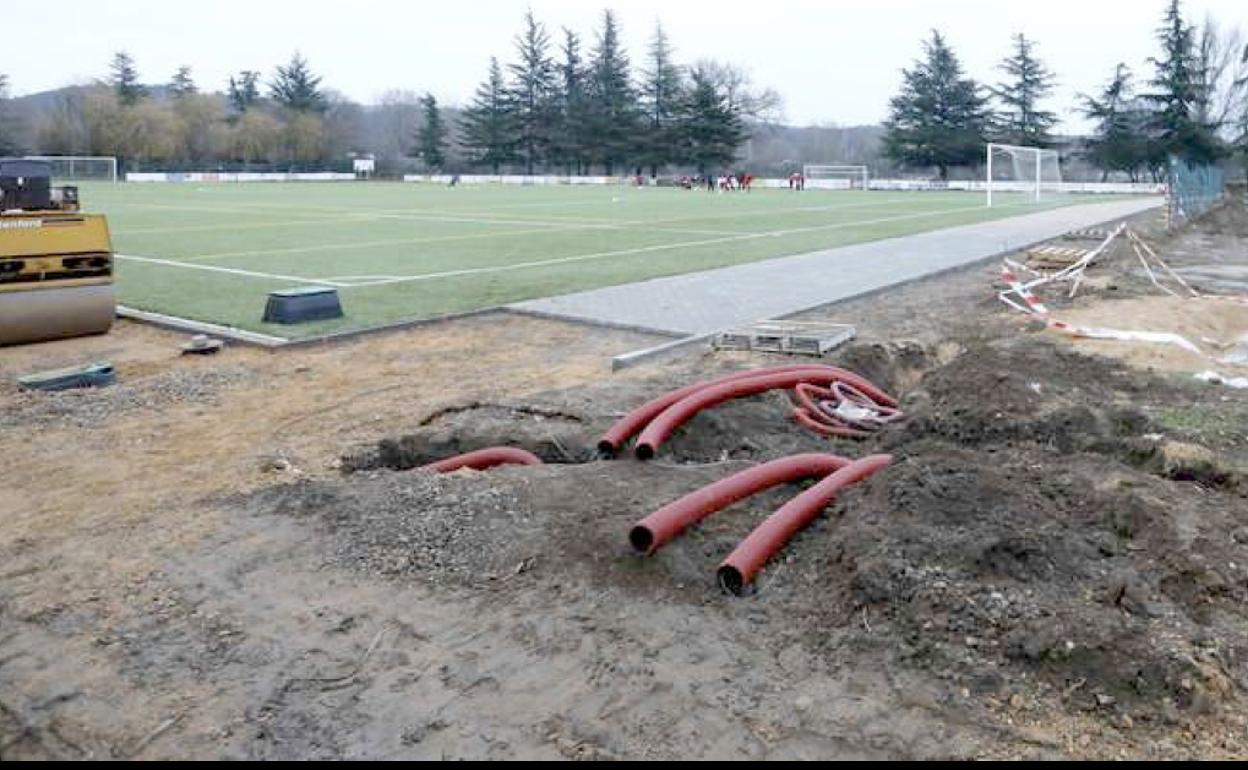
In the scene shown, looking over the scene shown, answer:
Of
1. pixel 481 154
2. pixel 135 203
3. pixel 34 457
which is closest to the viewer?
pixel 34 457

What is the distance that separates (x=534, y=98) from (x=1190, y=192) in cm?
5978

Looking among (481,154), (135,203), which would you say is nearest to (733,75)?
(481,154)

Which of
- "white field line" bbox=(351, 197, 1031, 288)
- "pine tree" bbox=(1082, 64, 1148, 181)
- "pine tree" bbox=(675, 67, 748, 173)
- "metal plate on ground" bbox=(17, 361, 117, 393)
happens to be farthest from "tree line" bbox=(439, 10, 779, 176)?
"metal plate on ground" bbox=(17, 361, 117, 393)

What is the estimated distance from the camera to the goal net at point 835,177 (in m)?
65.1

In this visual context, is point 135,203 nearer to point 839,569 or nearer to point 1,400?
point 1,400

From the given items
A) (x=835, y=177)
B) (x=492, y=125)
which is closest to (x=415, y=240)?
(x=835, y=177)

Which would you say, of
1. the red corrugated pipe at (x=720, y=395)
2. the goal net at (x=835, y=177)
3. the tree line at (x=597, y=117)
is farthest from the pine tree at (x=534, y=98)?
the red corrugated pipe at (x=720, y=395)

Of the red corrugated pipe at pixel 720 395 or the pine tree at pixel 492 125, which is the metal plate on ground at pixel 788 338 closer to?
the red corrugated pipe at pixel 720 395

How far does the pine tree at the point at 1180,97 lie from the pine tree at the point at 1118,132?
1321 millimetres

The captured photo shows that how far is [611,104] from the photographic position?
270ft

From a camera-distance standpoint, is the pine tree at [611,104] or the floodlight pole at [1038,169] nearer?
the floodlight pole at [1038,169]

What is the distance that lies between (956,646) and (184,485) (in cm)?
475

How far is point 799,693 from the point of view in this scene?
383 centimetres

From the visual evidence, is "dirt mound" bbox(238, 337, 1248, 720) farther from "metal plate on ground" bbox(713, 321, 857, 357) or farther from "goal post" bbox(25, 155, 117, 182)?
"goal post" bbox(25, 155, 117, 182)
